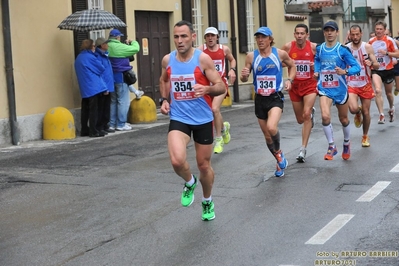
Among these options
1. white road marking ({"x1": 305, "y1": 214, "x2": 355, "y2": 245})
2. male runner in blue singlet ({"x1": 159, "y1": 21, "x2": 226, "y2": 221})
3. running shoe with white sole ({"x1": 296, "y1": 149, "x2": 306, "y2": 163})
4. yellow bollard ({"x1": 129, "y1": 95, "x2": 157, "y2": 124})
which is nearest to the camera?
white road marking ({"x1": 305, "y1": 214, "x2": 355, "y2": 245})

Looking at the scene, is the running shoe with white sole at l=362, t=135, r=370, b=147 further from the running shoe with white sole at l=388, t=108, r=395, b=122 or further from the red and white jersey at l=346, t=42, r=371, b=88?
the running shoe with white sole at l=388, t=108, r=395, b=122

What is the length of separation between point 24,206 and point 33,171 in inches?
105

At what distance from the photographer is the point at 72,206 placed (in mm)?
9742

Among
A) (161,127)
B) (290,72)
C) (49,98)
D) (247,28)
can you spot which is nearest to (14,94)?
(49,98)

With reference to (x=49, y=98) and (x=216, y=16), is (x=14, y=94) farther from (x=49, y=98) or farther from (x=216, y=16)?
(x=216, y=16)

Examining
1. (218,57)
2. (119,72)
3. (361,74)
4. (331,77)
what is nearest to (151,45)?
(119,72)

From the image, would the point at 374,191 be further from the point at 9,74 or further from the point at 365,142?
the point at 9,74

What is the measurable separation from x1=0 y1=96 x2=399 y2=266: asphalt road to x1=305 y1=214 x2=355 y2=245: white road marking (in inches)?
0.4

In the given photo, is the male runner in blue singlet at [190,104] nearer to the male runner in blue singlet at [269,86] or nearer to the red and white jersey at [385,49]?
the male runner in blue singlet at [269,86]

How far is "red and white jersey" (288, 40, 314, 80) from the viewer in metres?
12.9

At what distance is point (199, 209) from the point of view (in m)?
9.28

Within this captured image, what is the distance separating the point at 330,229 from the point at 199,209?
5.61 feet

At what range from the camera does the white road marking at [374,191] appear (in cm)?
948

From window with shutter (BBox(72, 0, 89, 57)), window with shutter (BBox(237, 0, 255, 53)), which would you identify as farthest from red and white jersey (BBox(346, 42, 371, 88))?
window with shutter (BBox(237, 0, 255, 53))
